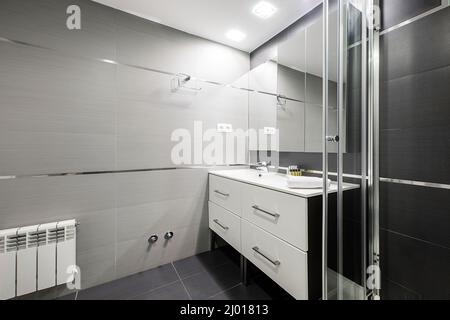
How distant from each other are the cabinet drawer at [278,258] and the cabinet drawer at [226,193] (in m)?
0.17

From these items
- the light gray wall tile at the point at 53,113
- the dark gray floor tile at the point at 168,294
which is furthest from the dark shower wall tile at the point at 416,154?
the light gray wall tile at the point at 53,113

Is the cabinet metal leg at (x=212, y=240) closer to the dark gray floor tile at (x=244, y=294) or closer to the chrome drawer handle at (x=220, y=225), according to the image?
the chrome drawer handle at (x=220, y=225)

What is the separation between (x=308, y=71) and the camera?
151 cm

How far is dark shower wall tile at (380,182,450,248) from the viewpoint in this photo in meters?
0.91

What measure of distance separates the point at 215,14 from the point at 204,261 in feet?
7.04

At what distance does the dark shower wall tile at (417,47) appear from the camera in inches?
35.1

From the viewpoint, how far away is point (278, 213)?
3.59 ft

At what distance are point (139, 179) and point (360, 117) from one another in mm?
1631


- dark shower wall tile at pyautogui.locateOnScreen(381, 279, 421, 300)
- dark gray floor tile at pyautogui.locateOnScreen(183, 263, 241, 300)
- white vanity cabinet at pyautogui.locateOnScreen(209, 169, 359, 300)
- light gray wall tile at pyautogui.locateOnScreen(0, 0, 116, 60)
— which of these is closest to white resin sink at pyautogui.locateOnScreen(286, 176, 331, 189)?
white vanity cabinet at pyautogui.locateOnScreen(209, 169, 359, 300)

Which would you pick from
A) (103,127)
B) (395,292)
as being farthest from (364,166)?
(103,127)

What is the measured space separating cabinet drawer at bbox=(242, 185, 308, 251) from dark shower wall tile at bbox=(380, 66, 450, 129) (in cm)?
70

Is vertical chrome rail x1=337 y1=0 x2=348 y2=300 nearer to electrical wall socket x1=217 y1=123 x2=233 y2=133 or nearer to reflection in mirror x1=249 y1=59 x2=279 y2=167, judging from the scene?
reflection in mirror x1=249 y1=59 x2=279 y2=167
